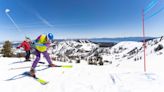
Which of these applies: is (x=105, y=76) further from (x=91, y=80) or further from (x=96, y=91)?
(x=96, y=91)

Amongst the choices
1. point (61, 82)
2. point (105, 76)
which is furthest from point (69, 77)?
point (105, 76)

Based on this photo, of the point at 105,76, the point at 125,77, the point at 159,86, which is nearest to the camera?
the point at 159,86

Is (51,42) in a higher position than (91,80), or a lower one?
higher

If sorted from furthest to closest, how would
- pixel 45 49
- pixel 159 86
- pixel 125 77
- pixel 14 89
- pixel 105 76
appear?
1. pixel 45 49
2. pixel 105 76
3. pixel 125 77
4. pixel 14 89
5. pixel 159 86

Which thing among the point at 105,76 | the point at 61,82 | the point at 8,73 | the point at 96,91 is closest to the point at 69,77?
the point at 61,82

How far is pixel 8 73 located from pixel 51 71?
8.88 ft

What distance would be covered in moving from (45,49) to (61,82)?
2936mm

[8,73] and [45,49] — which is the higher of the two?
[45,49]

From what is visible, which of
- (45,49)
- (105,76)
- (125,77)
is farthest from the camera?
(45,49)

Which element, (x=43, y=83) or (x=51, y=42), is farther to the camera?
(x=51, y=42)

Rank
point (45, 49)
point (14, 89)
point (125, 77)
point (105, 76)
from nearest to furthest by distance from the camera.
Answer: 1. point (14, 89)
2. point (125, 77)
3. point (105, 76)
4. point (45, 49)

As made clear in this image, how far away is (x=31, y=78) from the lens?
1081cm

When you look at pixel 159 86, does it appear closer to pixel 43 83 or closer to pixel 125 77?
pixel 125 77

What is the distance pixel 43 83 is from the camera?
9.84 metres
